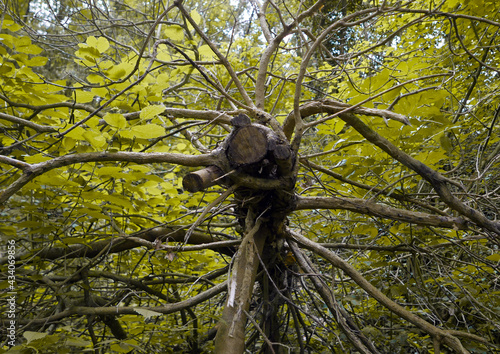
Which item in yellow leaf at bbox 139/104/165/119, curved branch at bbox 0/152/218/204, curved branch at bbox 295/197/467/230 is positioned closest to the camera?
curved branch at bbox 0/152/218/204

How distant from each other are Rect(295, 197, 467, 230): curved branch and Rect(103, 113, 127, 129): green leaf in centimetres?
82

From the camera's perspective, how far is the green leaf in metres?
1.32

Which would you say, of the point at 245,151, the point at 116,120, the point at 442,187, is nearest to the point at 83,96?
the point at 116,120

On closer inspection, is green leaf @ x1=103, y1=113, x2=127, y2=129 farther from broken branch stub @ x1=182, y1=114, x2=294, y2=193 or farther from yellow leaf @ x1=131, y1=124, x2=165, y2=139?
broken branch stub @ x1=182, y1=114, x2=294, y2=193

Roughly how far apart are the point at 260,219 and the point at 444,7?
96.8 inches

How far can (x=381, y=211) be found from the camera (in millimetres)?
1610

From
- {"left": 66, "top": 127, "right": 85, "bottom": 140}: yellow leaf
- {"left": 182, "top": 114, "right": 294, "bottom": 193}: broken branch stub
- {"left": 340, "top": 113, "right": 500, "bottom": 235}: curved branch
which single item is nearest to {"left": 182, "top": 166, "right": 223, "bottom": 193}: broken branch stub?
{"left": 182, "top": 114, "right": 294, "bottom": 193}: broken branch stub

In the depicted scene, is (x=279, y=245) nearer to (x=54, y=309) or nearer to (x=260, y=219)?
(x=260, y=219)

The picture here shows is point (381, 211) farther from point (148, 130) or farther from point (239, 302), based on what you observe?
point (148, 130)

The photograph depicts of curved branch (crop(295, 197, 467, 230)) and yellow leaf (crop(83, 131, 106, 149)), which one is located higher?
yellow leaf (crop(83, 131, 106, 149))

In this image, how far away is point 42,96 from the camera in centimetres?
171

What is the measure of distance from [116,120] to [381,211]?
3.91ft

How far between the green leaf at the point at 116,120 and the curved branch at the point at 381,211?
32.1 inches

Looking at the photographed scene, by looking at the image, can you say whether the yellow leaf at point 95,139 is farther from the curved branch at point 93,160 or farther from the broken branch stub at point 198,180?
the broken branch stub at point 198,180
